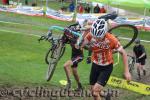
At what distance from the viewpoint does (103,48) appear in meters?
9.20

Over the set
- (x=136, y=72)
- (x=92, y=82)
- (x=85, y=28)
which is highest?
(x=85, y=28)

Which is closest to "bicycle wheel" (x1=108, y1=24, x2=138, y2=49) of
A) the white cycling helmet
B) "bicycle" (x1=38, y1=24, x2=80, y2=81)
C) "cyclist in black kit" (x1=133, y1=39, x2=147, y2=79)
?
"cyclist in black kit" (x1=133, y1=39, x2=147, y2=79)

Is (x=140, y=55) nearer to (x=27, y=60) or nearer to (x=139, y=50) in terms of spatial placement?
A: (x=139, y=50)

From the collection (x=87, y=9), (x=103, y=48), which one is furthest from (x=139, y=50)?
(x=87, y=9)

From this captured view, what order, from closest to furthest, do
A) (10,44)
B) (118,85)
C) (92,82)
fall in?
(92,82)
(118,85)
(10,44)

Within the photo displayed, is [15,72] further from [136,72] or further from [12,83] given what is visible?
[136,72]

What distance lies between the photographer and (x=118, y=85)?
14188 mm

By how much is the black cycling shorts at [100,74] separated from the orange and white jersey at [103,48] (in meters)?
0.10

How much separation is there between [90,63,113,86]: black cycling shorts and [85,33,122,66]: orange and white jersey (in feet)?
0.33

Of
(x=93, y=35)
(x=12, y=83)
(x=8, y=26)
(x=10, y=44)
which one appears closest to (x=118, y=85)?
(x=12, y=83)

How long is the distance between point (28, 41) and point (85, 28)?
12813 millimetres

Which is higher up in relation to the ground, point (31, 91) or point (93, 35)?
point (93, 35)

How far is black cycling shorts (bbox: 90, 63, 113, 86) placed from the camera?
30.4 feet

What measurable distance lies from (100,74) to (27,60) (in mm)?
9315
